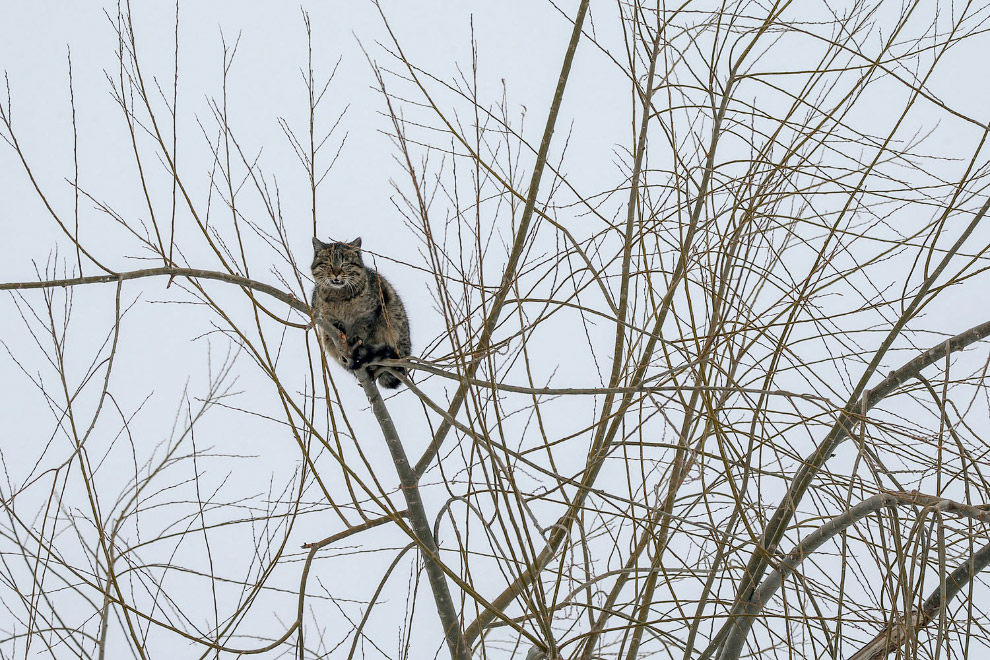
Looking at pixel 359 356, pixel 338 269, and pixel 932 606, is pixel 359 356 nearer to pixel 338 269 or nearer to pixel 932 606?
pixel 338 269

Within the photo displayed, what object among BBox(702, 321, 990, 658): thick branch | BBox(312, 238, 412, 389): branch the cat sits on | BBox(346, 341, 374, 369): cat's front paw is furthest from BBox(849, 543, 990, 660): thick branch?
BBox(312, 238, 412, 389): branch the cat sits on

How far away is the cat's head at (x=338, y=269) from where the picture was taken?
155 inches

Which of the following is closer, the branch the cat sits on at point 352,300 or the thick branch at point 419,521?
the thick branch at point 419,521

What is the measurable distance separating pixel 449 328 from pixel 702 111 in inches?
49.7

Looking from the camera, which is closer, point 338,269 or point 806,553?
point 806,553

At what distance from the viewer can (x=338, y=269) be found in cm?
393

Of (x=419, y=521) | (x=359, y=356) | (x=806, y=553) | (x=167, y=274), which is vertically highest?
(x=359, y=356)

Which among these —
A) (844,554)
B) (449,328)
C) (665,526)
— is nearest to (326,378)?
(449,328)

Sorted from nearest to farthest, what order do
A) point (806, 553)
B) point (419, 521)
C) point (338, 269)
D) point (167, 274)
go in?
point (806, 553) → point (167, 274) → point (419, 521) → point (338, 269)

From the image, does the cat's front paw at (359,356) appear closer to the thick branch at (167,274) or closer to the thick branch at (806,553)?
the thick branch at (167,274)

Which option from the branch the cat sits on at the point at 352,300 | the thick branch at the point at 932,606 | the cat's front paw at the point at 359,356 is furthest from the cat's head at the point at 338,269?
the thick branch at the point at 932,606

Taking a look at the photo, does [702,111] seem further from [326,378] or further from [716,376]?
[326,378]

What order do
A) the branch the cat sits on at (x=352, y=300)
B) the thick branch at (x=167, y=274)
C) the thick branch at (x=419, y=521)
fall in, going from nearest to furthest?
1. the thick branch at (x=167, y=274)
2. the thick branch at (x=419, y=521)
3. the branch the cat sits on at (x=352, y=300)

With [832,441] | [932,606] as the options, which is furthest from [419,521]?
[932,606]
